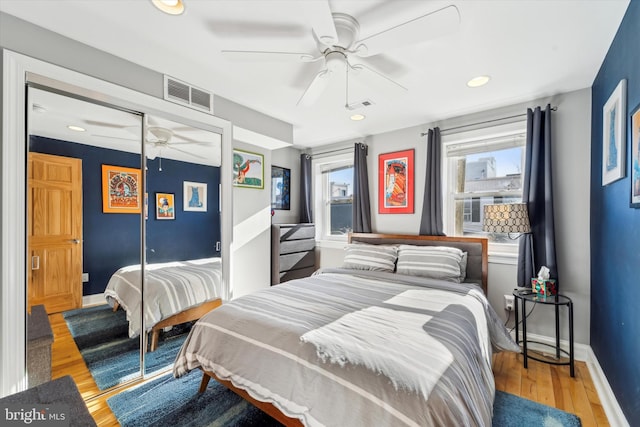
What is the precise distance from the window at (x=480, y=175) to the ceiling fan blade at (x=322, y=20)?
7.52 feet

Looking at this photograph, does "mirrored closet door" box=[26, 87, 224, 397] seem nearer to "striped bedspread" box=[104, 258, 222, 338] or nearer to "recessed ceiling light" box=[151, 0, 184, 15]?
"striped bedspread" box=[104, 258, 222, 338]

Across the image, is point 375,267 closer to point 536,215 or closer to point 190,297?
point 536,215

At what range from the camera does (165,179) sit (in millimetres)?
2406

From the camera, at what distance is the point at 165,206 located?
95.3 inches

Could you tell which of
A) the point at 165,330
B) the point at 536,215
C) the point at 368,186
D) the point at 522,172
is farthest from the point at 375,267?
the point at 165,330

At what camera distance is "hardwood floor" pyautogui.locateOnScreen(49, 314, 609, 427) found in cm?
185

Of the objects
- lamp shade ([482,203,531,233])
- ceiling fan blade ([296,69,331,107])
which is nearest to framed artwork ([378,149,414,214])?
lamp shade ([482,203,531,233])

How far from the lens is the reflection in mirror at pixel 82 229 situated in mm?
1798

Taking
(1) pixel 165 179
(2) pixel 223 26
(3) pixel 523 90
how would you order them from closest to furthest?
(2) pixel 223 26, (1) pixel 165 179, (3) pixel 523 90

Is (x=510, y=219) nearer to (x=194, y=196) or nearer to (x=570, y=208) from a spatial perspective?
(x=570, y=208)

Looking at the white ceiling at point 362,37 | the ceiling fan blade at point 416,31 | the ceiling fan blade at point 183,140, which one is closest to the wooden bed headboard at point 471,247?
the white ceiling at point 362,37

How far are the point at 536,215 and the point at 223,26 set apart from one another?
9.76 ft

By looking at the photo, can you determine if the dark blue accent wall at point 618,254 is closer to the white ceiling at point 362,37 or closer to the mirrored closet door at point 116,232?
the white ceiling at point 362,37

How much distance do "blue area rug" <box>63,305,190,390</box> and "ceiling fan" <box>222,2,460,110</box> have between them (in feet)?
7.09
